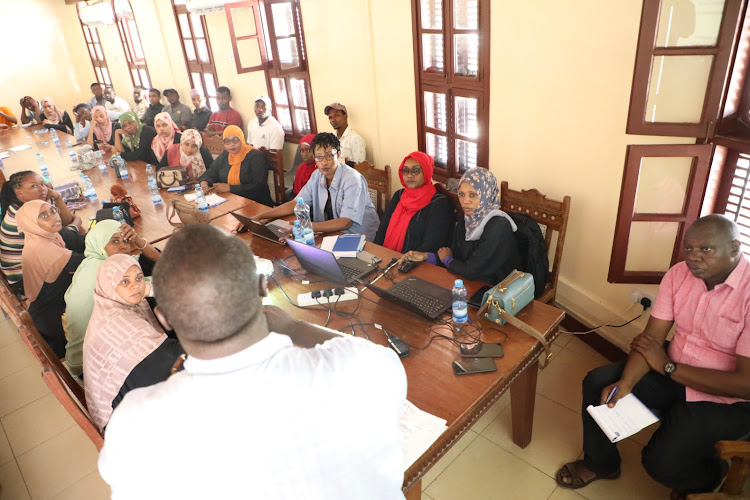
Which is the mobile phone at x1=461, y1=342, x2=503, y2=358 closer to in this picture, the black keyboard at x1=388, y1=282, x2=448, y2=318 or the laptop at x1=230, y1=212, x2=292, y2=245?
the black keyboard at x1=388, y1=282, x2=448, y2=318

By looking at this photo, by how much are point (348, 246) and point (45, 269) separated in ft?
6.04

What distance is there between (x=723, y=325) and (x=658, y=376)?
13.7 inches

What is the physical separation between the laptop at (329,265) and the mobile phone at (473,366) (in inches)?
28.6

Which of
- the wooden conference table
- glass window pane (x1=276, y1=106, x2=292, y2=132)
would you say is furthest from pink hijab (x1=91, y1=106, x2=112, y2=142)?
the wooden conference table

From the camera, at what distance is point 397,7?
3654 millimetres

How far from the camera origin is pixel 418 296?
212cm

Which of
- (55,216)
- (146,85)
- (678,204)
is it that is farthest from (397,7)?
(146,85)

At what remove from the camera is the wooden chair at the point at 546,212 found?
2674mm

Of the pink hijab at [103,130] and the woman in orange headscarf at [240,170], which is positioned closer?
the woman in orange headscarf at [240,170]

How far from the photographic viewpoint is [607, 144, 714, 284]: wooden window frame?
219 centimetres

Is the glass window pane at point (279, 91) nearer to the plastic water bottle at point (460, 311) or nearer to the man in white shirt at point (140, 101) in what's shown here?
the man in white shirt at point (140, 101)

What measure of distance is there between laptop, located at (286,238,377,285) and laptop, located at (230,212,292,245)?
411mm

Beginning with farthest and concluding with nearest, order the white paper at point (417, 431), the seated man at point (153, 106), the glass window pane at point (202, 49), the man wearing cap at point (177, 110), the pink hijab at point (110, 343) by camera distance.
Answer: the seated man at point (153, 106), the man wearing cap at point (177, 110), the glass window pane at point (202, 49), the pink hijab at point (110, 343), the white paper at point (417, 431)

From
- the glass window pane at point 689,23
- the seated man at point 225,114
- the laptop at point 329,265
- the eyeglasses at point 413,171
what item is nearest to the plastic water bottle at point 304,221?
the laptop at point 329,265
